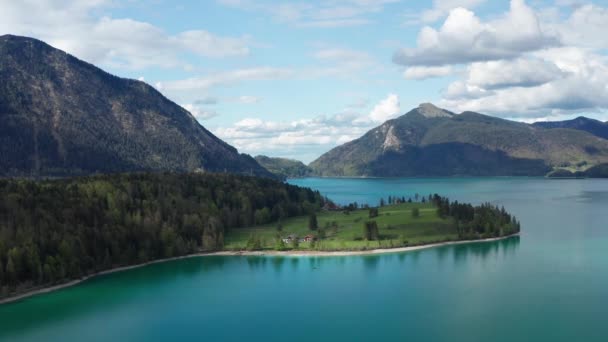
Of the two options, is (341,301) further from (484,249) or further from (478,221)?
(478,221)

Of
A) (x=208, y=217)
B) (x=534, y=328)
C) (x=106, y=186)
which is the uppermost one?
(x=106, y=186)

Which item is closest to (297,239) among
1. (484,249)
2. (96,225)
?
(484,249)

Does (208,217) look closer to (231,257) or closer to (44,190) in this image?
(231,257)

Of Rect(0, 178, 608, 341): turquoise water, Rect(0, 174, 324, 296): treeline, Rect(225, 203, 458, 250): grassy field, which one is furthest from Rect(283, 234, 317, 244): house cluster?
Rect(0, 174, 324, 296): treeline

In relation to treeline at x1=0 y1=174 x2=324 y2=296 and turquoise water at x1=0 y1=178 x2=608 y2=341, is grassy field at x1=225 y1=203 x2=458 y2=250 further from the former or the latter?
treeline at x1=0 y1=174 x2=324 y2=296

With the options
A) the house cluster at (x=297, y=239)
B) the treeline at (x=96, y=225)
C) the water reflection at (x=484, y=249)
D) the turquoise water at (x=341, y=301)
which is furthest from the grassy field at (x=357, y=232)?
the treeline at (x=96, y=225)

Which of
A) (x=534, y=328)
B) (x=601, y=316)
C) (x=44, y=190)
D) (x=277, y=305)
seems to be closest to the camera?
(x=534, y=328)

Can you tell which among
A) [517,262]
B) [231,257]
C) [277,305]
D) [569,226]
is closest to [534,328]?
[277,305]
